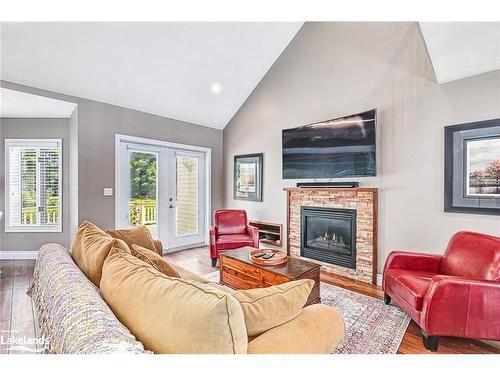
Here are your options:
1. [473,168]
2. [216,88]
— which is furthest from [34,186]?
[473,168]

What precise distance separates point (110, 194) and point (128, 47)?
81.2 inches

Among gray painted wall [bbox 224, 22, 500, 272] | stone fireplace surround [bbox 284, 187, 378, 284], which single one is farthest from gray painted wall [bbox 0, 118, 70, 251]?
stone fireplace surround [bbox 284, 187, 378, 284]

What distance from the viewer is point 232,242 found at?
12.4 feet

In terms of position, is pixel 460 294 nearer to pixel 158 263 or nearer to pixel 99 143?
pixel 158 263

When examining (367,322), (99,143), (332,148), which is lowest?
(367,322)

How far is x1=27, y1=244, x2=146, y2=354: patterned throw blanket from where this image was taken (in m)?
0.82

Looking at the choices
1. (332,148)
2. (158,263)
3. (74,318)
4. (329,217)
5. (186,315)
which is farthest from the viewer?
(329,217)

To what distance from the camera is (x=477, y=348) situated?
195cm

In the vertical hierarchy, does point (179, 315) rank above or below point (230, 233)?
above

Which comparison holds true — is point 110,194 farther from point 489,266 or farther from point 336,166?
point 489,266

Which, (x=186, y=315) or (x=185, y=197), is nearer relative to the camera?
(x=186, y=315)

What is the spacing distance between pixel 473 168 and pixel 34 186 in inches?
242

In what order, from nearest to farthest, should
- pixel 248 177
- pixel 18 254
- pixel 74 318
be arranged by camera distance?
pixel 74 318 → pixel 18 254 → pixel 248 177
